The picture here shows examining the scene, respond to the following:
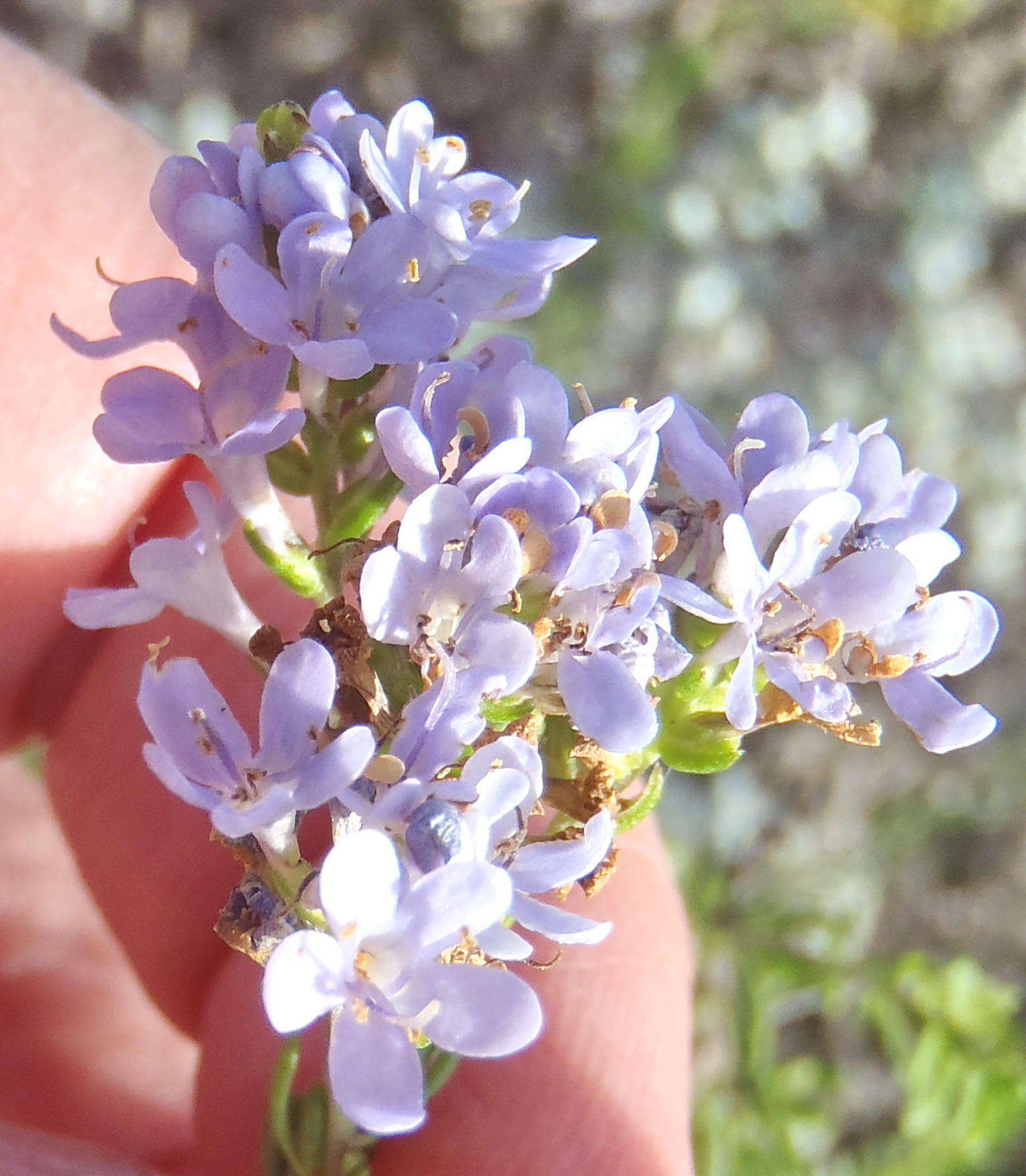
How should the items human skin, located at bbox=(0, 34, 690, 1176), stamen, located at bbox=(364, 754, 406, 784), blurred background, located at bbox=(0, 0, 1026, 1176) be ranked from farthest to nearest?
blurred background, located at bbox=(0, 0, 1026, 1176), human skin, located at bbox=(0, 34, 690, 1176), stamen, located at bbox=(364, 754, 406, 784)

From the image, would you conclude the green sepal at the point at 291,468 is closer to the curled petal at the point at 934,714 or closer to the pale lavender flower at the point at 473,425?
the pale lavender flower at the point at 473,425

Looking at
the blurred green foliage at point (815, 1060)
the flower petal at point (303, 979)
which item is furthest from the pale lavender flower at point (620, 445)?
the blurred green foliage at point (815, 1060)

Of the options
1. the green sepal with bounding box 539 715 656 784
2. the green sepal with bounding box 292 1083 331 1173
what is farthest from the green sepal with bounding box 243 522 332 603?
the green sepal with bounding box 292 1083 331 1173

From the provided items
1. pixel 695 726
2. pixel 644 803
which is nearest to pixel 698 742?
pixel 695 726

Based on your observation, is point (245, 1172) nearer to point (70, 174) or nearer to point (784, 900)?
point (70, 174)

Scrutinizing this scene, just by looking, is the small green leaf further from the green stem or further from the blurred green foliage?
the blurred green foliage

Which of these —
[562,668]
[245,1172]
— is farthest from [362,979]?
[245,1172]
